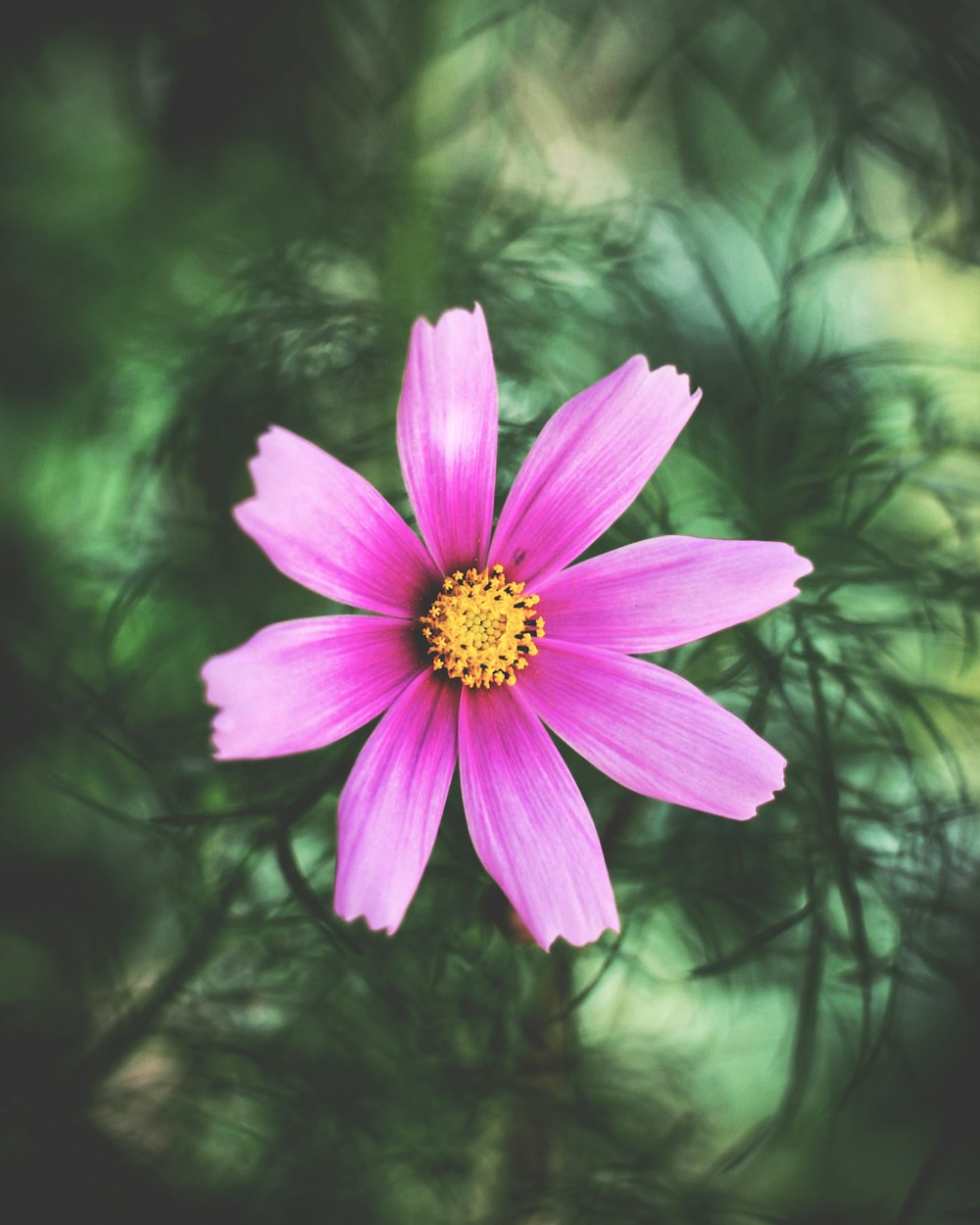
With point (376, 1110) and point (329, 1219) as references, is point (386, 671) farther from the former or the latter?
point (329, 1219)

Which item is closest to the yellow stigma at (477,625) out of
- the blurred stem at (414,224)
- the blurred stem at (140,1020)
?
the blurred stem at (140,1020)

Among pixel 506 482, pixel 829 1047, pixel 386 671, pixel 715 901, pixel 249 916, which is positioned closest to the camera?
pixel 386 671

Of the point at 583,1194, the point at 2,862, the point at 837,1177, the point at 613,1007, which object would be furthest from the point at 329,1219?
the point at 837,1177

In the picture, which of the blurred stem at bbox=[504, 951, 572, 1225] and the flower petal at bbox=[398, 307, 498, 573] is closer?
the flower petal at bbox=[398, 307, 498, 573]

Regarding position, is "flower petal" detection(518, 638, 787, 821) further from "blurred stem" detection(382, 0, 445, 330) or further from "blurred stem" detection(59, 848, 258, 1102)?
"blurred stem" detection(382, 0, 445, 330)

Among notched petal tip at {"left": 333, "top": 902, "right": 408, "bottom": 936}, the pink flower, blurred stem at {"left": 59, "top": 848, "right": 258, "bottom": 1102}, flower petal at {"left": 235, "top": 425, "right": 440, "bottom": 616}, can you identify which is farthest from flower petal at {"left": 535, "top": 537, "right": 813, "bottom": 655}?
blurred stem at {"left": 59, "top": 848, "right": 258, "bottom": 1102}

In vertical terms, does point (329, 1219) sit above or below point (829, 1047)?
below

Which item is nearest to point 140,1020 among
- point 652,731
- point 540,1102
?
point 540,1102
